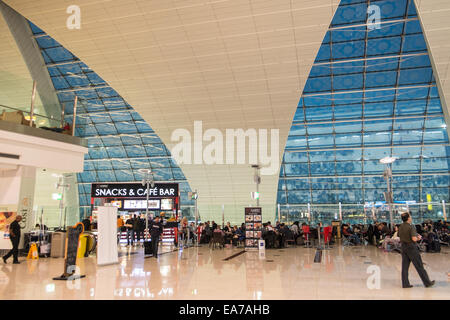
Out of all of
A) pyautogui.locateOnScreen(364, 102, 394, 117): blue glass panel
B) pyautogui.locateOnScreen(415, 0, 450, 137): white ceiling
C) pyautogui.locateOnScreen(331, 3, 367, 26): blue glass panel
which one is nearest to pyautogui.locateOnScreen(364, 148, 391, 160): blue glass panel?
pyautogui.locateOnScreen(364, 102, 394, 117): blue glass panel

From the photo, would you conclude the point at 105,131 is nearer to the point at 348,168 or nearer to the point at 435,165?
the point at 348,168

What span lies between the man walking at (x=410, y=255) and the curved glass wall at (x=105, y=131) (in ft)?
69.4

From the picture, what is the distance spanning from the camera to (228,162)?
25188 mm

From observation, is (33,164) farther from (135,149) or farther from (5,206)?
(135,149)

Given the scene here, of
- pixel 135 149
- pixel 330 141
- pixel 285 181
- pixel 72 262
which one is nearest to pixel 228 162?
pixel 285 181

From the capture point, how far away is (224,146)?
24.5 meters

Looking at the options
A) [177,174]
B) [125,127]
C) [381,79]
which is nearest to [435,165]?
[381,79]

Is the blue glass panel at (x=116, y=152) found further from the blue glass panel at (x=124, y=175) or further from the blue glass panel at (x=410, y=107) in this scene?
the blue glass panel at (x=410, y=107)

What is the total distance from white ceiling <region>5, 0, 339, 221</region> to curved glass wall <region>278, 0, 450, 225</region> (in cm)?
407

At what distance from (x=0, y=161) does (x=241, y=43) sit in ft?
Answer: 38.3

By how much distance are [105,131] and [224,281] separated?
25.4 m

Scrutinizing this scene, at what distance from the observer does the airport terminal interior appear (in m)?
8.38

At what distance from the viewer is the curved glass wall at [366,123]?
1953 centimetres

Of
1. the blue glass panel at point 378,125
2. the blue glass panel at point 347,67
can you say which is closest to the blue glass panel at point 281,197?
the blue glass panel at point 378,125
